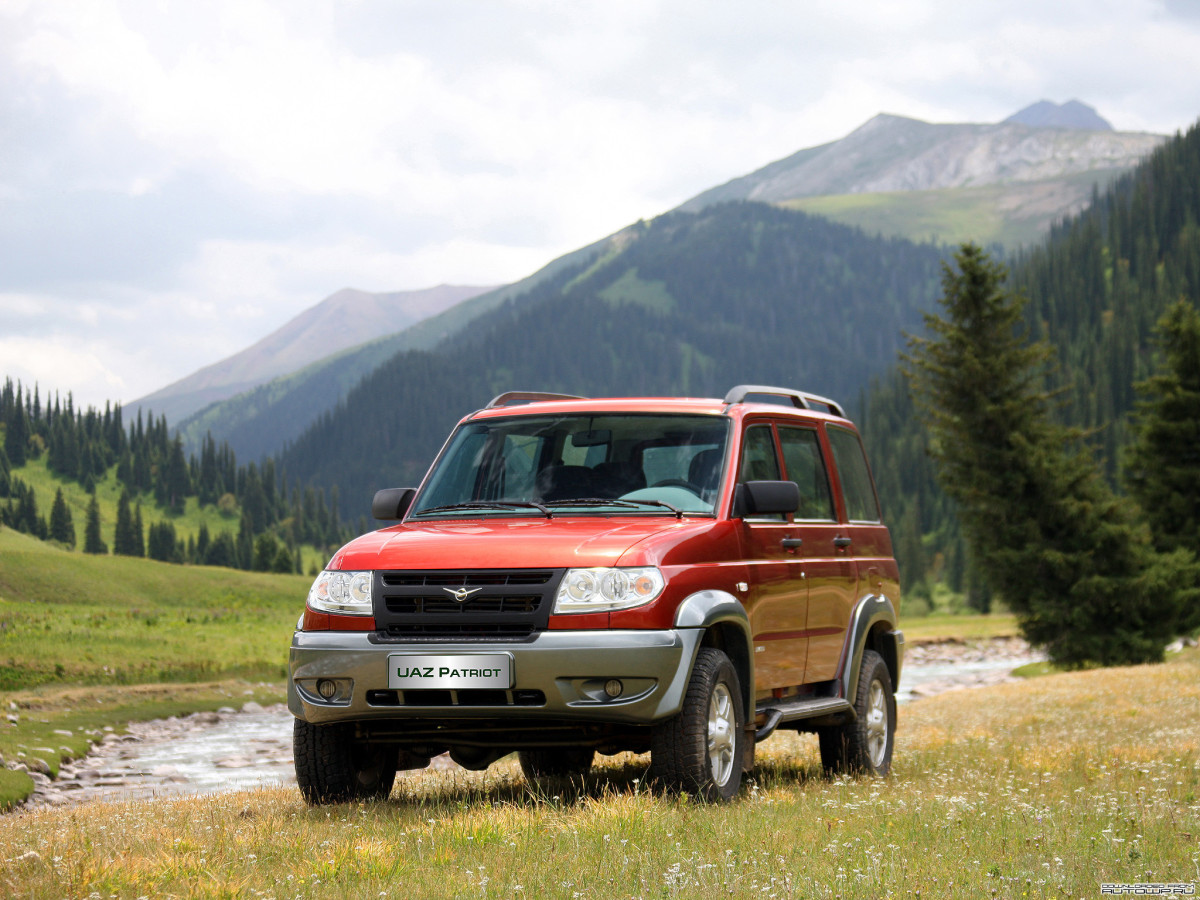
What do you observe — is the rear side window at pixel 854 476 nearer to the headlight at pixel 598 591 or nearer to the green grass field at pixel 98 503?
the headlight at pixel 598 591

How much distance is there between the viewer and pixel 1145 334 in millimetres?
166875

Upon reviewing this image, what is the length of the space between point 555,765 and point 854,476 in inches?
146

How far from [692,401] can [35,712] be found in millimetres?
24244

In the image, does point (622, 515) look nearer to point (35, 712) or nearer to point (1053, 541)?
point (35, 712)

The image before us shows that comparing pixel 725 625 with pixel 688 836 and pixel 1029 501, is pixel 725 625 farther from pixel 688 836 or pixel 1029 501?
pixel 1029 501

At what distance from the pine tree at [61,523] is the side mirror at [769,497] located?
6300 inches

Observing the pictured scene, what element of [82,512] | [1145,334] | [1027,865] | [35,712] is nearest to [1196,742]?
[1027,865]

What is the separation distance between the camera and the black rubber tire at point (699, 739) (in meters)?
Result: 7.54

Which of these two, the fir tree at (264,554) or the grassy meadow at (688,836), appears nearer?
the grassy meadow at (688,836)

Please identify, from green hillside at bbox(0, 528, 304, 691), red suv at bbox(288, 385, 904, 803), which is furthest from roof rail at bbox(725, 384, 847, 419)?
green hillside at bbox(0, 528, 304, 691)

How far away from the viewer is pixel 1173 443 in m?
48.0

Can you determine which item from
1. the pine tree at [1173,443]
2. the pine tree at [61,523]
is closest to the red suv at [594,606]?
the pine tree at [1173,443]

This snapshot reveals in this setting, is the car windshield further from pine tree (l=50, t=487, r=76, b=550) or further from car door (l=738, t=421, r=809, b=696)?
pine tree (l=50, t=487, r=76, b=550)

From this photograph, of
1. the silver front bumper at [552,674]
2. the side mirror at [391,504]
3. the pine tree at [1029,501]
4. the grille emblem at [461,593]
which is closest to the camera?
the silver front bumper at [552,674]
